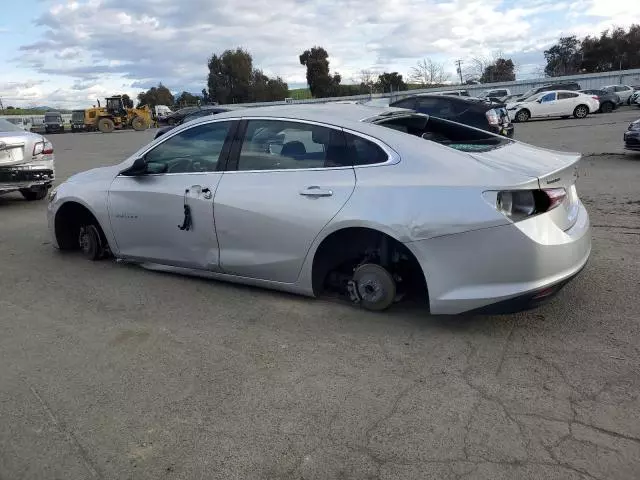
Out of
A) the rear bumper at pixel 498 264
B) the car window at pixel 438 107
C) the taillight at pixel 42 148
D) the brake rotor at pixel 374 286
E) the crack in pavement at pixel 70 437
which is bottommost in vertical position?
the crack in pavement at pixel 70 437

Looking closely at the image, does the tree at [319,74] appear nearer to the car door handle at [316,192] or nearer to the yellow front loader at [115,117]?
the yellow front loader at [115,117]

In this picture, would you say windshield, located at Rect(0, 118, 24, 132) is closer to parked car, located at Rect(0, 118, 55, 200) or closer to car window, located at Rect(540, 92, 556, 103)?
parked car, located at Rect(0, 118, 55, 200)

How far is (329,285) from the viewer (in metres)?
4.62

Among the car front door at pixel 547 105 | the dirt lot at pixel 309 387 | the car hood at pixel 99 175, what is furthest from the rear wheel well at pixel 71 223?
the car front door at pixel 547 105

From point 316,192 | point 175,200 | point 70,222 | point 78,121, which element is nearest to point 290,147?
point 316,192

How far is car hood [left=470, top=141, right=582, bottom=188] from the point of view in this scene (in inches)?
147

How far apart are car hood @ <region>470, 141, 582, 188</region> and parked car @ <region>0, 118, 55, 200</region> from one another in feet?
26.1

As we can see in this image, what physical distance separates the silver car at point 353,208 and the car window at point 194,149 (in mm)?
13

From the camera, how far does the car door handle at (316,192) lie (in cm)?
411

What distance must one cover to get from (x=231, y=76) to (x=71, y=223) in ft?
253

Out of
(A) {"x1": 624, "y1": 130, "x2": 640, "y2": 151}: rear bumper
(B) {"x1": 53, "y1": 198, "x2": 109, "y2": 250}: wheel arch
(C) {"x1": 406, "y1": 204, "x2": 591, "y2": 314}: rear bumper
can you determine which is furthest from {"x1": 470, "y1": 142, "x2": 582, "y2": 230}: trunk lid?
(A) {"x1": 624, "y1": 130, "x2": 640, "y2": 151}: rear bumper

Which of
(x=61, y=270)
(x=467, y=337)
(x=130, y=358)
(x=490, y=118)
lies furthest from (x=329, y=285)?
(x=490, y=118)

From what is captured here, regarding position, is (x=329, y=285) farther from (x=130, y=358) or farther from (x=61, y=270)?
(x=61, y=270)

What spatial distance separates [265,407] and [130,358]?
116 centimetres
